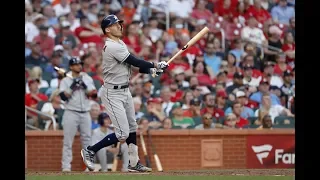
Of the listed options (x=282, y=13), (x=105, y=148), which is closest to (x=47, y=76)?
(x=105, y=148)

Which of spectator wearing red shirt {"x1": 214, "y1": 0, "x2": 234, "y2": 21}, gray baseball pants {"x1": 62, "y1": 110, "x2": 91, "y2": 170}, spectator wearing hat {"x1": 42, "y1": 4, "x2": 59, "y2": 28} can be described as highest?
spectator wearing red shirt {"x1": 214, "y1": 0, "x2": 234, "y2": 21}

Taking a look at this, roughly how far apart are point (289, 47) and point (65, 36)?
4.47 metres

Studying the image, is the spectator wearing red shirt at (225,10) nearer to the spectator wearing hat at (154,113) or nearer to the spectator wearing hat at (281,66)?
the spectator wearing hat at (281,66)

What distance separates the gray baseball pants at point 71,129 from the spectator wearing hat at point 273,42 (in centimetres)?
447

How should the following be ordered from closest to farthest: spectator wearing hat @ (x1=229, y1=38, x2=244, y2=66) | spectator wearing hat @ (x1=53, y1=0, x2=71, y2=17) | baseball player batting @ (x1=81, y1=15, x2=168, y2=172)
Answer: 1. baseball player batting @ (x1=81, y1=15, x2=168, y2=172)
2. spectator wearing hat @ (x1=53, y1=0, x2=71, y2=17)
3. spectator wearing hat @ (x1=229, y1=38, x2=244, y2=66)

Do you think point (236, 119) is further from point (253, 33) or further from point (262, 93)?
point (253, 33)

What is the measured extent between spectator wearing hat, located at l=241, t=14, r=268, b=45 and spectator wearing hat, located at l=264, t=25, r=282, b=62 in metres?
0.14

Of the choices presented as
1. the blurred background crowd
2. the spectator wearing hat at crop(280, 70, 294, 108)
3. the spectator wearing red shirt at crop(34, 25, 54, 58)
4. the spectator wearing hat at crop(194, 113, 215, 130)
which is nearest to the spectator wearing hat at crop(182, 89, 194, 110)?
the blurred background crowd

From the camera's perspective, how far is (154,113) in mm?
15461

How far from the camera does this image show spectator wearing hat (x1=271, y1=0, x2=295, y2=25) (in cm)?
1758

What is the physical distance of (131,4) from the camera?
677 inches

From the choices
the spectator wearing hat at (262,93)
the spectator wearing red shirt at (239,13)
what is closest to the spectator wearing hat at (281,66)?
the spectator wearing hat at (262,93)

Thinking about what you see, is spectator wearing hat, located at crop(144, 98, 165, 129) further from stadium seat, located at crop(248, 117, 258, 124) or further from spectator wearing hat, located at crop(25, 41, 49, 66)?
spectator wearing hat, located at crop(25, 41, 49, 66)
